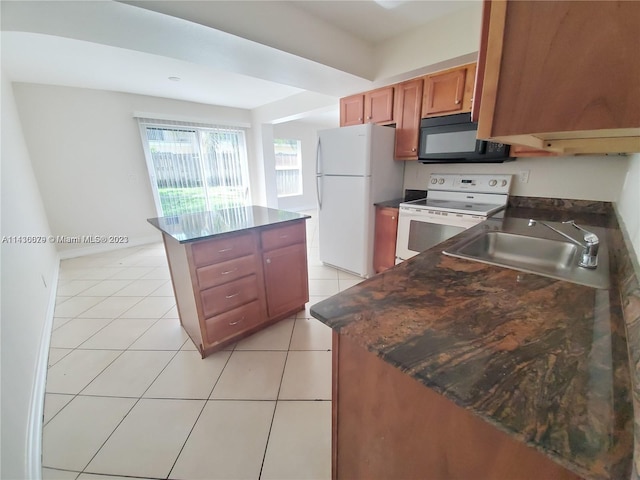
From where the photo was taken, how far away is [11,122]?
277cm

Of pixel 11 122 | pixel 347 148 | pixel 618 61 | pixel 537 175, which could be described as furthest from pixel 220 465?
pixel 11 122

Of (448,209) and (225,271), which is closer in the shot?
(225,271)

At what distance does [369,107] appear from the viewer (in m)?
2.95

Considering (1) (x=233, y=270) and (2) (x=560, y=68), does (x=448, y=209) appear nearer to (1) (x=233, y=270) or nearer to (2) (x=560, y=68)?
(1) (x=233, y=270)

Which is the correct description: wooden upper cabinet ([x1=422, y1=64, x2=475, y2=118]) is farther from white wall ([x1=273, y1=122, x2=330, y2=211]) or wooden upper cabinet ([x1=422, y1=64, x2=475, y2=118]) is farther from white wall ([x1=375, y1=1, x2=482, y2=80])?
white wall ([x1=273, y1=122, x2=330, y2=211])

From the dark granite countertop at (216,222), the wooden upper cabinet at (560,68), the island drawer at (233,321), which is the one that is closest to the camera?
the wooden upper cabinet at (560,68)

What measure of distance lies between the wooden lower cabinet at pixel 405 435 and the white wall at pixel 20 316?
50.5 inches

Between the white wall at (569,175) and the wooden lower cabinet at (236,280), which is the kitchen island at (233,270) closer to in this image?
the wooden lower cabinet at (236,280)

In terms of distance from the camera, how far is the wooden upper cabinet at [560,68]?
0.38m

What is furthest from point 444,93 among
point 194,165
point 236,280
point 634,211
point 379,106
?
point 194,165

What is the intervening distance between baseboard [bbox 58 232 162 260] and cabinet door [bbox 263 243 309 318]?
11.8 feet

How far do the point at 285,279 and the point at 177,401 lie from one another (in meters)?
1.04

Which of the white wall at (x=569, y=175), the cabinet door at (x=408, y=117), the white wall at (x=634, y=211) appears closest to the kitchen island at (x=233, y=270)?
the cabinet door at (x=408, y=117)

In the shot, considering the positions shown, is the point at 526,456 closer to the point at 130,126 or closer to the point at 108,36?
the point at 108,36
